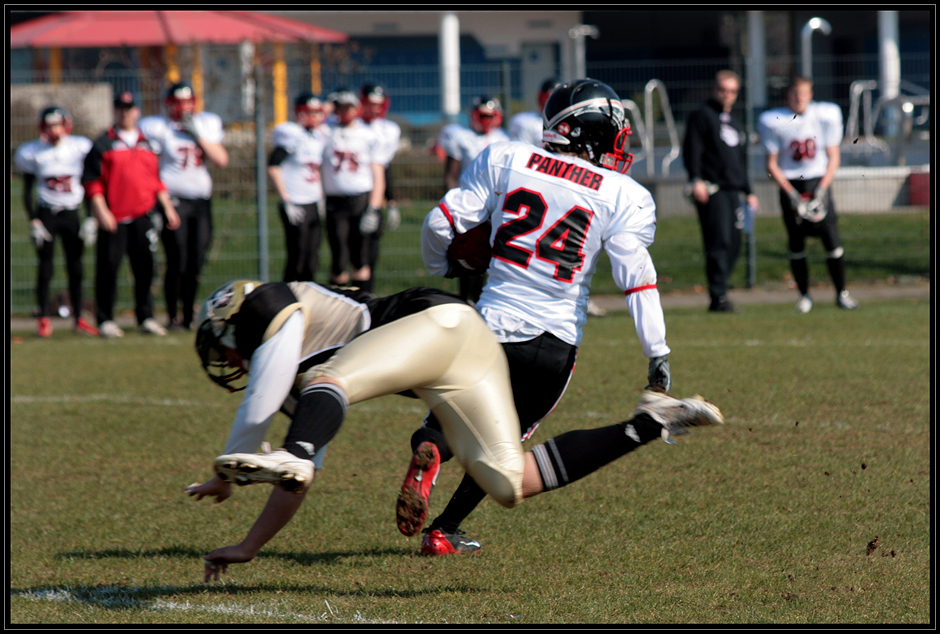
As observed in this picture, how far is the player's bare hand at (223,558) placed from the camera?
371 cm

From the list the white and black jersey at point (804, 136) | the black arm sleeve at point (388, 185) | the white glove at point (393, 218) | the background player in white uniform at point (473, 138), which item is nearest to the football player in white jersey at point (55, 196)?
the black arm sleeve at point (388, 185)

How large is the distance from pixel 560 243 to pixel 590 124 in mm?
503

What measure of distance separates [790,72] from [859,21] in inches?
528

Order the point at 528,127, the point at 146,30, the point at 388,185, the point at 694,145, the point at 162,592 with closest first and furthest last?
1. the point at 162,592
2. the point at 694,145
3. the point at 528,127
4. the point at 388,185
5. the point at 146,30

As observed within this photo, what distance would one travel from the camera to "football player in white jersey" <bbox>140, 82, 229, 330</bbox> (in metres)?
11.0

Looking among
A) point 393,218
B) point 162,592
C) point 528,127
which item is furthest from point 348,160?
point 162,592

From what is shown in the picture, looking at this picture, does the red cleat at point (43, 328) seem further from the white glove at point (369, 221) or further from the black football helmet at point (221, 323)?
the black football helmet at point (221, 323)

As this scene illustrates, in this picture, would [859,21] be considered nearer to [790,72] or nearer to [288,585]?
[790,72]

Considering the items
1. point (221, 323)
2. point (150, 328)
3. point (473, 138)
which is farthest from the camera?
point (473, 138)

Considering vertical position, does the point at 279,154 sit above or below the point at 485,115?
below

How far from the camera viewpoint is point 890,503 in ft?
15.4

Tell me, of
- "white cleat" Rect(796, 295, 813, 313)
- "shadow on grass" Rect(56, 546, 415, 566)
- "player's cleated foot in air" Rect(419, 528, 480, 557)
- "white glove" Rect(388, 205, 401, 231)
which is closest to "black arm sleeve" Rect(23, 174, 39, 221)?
"white glove" Rect(388, 205, 401, 231)

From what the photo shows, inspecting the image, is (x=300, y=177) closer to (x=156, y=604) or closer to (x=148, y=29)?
(x=156, y=604)

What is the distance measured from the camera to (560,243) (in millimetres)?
4004
